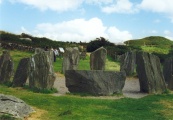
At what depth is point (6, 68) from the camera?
2870 centimetres

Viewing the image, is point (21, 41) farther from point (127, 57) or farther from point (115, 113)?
point (115, 113)

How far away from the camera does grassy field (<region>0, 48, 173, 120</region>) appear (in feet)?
56.9

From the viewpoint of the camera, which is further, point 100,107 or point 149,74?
point 149,74

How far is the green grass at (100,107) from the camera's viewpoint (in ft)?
57.0

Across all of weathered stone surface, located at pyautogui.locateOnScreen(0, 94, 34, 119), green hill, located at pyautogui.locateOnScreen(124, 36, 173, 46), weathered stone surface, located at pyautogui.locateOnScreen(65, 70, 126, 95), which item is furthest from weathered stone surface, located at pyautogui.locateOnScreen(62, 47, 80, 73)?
green hill, located at pyautogui.locateOnScreen(124, 36, 173, 46)

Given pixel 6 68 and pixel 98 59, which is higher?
pixel 98 59

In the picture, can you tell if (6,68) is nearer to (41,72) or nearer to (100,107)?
(41,72)

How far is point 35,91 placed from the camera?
2436cm

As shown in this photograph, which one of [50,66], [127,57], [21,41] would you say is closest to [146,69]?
[50,66]

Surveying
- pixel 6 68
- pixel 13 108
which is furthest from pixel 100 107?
pixel 6 68

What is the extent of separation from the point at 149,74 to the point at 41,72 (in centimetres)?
675

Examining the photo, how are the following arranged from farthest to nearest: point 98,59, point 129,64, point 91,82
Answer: point 129,64
point 98,59
point 91,82

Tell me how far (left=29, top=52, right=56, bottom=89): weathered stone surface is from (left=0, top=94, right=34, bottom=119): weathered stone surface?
278 inches

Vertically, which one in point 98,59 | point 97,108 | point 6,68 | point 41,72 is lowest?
point 97,108
